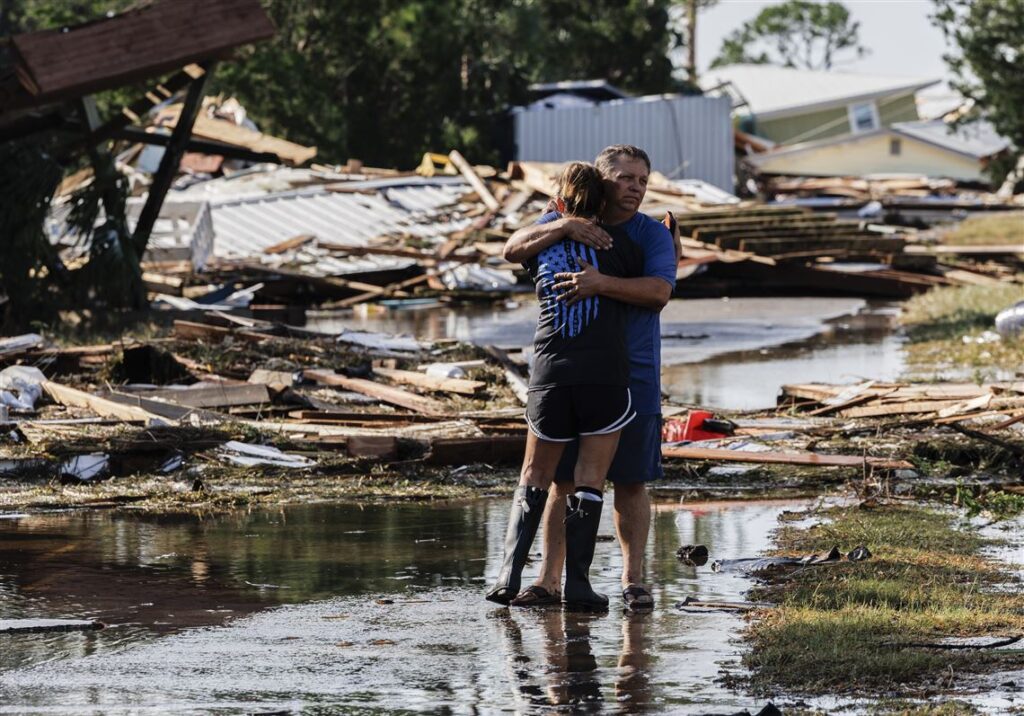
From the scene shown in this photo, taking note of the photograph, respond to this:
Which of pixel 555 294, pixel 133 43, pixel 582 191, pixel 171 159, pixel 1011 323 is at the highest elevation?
pixel 133 43

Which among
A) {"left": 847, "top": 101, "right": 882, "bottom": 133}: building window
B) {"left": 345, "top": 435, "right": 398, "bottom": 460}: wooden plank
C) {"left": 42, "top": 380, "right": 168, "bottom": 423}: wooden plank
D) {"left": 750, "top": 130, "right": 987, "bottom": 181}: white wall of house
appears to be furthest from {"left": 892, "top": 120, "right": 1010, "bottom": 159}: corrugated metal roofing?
{"left": 345, "top": 435, "right": 398, "bottom": 460}: wooden plank

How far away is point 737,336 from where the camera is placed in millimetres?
23391

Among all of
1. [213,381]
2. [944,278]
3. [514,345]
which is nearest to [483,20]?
[944,278]

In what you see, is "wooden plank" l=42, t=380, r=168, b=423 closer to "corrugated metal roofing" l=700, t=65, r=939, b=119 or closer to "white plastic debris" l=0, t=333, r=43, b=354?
"white plastic debris" l=0, t=333, r=43, b=354

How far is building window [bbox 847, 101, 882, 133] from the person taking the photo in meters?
79.2

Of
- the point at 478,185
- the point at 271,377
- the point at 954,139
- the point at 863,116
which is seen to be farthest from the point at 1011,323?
the point at 863,116

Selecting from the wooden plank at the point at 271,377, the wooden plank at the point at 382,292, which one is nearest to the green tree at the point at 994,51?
the wooden plank at the point at 382,292

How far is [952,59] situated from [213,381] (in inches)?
1180

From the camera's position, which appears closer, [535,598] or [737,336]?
[535,598]

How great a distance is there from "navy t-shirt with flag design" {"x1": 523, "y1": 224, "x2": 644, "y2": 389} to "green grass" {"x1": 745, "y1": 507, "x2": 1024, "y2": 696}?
45.9 inches

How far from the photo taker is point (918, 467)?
10.8m

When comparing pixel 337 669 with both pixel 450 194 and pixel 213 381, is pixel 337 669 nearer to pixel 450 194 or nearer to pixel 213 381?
pixel 213 381

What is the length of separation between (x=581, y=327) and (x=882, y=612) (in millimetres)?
1601

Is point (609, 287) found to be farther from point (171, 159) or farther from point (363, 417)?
point (171, 159)
